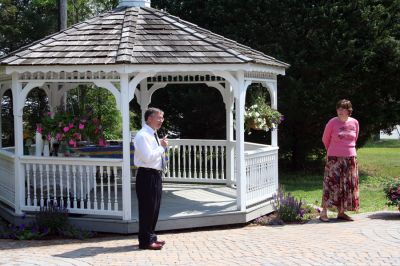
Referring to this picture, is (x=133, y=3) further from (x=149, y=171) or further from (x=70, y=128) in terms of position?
(x=149, y=171)

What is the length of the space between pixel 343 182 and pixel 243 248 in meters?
2.64

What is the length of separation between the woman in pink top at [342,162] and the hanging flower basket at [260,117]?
1291mm

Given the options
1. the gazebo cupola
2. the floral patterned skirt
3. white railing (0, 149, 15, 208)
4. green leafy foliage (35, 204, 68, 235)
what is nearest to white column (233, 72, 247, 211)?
the floral patterned skirt

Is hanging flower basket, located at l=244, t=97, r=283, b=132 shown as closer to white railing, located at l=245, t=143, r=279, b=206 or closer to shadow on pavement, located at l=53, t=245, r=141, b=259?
white railing, located at l=245, t=143, r=279, b=206

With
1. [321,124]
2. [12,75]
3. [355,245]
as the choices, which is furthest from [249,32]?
[355,245]

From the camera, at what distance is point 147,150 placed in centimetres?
744

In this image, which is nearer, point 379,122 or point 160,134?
point 379,122

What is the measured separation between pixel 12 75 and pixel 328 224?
19.5ft

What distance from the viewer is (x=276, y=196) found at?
34.1 feet

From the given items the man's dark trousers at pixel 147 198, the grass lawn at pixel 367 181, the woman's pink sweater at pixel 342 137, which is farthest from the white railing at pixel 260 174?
the man's dark trousers at pixel 147 198

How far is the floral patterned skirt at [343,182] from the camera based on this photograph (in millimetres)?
9578

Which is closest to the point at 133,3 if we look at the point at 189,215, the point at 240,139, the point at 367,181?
the point at 240,139

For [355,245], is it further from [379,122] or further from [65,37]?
[379,122]

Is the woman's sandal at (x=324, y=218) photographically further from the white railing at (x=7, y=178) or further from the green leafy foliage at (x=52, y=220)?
the white railing at (x=7, y=178)
